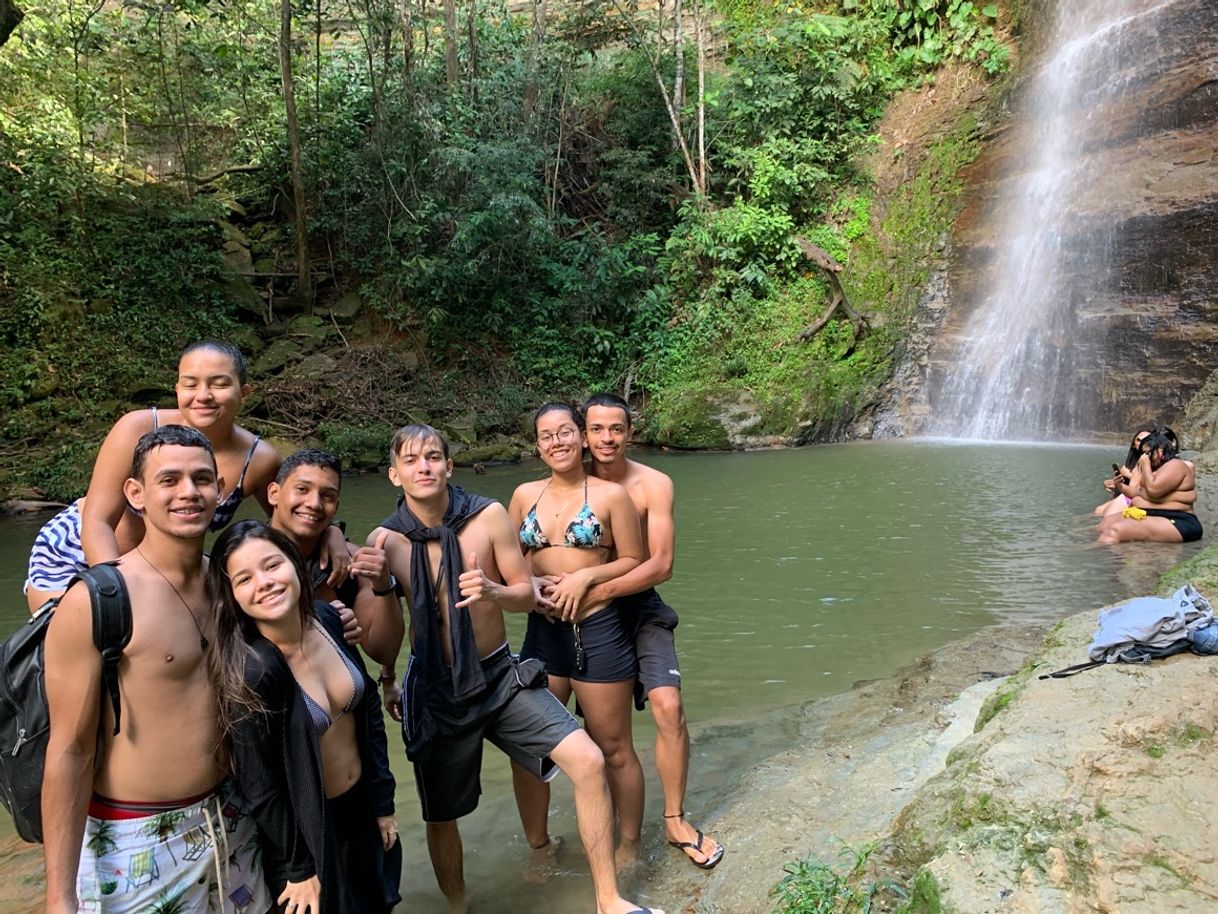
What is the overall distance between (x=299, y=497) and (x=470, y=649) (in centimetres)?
75

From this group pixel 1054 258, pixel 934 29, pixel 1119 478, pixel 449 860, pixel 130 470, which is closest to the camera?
pixel 130 470

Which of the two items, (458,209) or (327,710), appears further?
(458,209)

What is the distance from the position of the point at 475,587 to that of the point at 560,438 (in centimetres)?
73

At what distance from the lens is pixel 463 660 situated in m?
2.82

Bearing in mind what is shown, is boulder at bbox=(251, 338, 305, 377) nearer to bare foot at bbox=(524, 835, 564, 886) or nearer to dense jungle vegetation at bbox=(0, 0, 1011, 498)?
dense jungle vegetation at bbox=(0, 0, 1011, 498)

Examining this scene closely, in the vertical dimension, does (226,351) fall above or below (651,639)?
above

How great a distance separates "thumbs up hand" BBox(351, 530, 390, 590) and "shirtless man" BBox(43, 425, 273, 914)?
2.09 feet

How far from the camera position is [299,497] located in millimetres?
2775

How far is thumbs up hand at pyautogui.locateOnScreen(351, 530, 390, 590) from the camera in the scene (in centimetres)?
279

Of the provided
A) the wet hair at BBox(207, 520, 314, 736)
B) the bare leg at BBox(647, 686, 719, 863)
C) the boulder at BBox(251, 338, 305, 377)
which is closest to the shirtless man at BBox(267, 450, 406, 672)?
the wet hair at BBox(207, 520, 314, 736)

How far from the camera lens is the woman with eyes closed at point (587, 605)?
3236mm

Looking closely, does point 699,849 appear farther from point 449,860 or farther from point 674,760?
point 449,860

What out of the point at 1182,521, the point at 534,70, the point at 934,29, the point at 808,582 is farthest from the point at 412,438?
the point at 934,29

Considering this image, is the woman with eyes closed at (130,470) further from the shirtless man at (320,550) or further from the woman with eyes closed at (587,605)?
the woman with eyes closed at (587,605)
